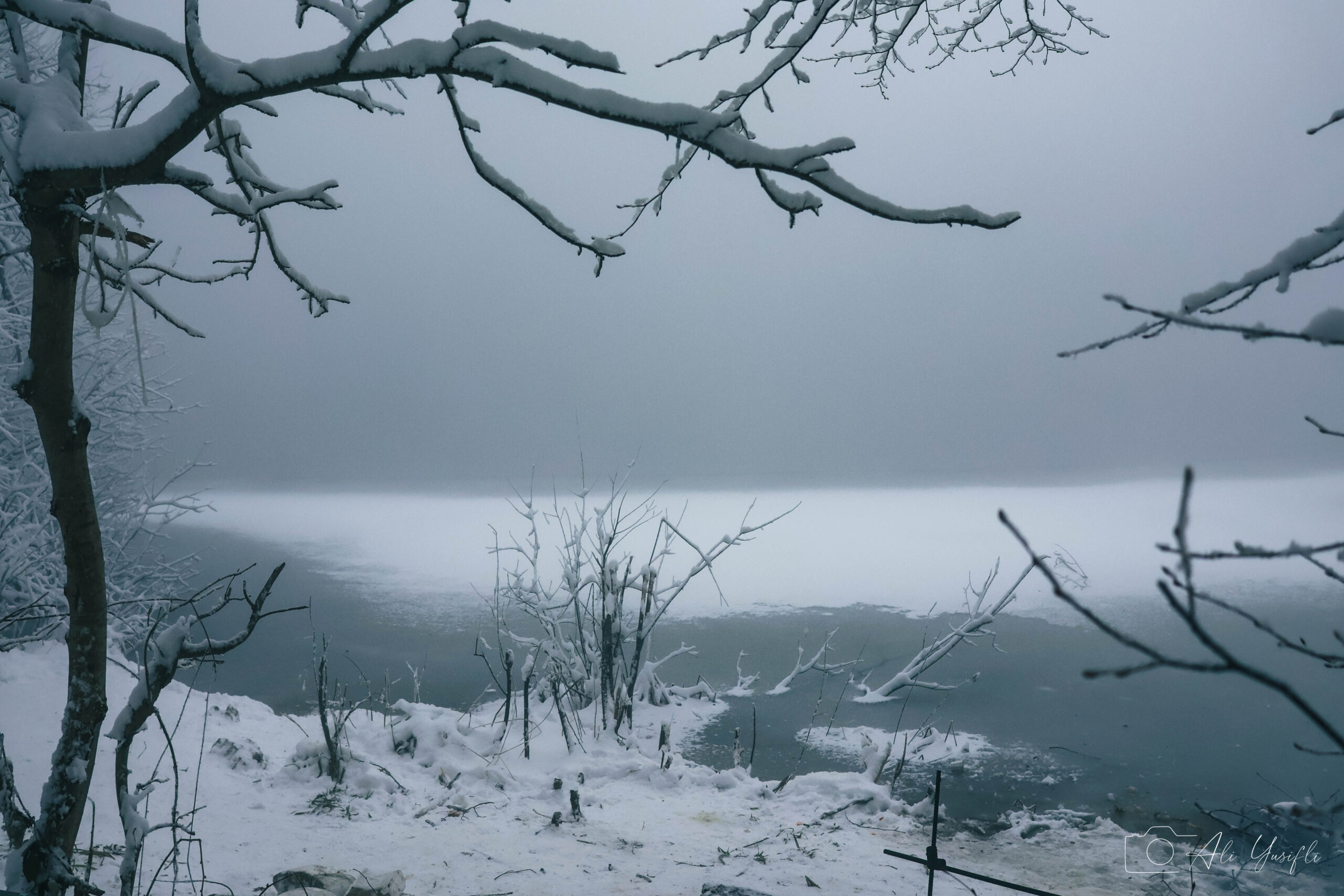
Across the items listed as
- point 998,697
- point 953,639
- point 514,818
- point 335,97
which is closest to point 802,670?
point 953,639

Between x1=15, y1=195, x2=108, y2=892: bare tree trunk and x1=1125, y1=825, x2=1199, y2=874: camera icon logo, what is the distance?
6.23 meters

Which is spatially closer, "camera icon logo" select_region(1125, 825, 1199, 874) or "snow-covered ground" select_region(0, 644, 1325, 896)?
"snow-covered ground" select_region(0, 644, 1325, 896)

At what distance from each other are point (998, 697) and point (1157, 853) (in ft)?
23.7

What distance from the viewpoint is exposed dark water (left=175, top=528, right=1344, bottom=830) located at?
9.08 metres

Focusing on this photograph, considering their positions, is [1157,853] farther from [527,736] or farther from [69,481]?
[69,481]

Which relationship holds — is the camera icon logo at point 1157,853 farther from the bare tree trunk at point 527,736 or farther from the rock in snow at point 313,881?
the rock in snow at point 313,881

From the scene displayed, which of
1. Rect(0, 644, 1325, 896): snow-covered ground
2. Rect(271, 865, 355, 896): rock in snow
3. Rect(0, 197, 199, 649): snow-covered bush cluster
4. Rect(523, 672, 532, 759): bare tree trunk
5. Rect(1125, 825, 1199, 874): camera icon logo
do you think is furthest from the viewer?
Rect(0, 197, 199, 649): snow-covered bush cluster

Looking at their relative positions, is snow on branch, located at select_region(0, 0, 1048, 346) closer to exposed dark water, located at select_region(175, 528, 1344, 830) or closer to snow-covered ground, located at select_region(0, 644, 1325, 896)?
snow-covered ground, located at select_region(0, 644, 1325, 896)

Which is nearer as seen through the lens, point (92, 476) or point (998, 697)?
point (92, 476)

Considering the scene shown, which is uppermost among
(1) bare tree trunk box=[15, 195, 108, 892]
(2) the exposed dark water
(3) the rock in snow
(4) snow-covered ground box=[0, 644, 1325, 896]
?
(1) bare tree trunk box=[15, 195, 108, 892]

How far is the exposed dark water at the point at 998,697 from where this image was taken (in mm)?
9078

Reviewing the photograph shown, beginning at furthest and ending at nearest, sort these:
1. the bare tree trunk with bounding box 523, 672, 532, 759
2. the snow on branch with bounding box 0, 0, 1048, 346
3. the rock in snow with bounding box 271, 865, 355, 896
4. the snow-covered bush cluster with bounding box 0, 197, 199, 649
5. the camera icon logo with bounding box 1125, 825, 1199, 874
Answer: the snow-covered bush cluster with bounding box 0, 197, 199, 649 → the bare tree trunk with bounding box 523, 672, 532, 759 → the camera icon logo with bounding box 1125, 825, 1199, 874 → the rock in snow with bounding box 271, 865, 355, 896 → the snow on branch with bounding box 0, 0, 1048, 346

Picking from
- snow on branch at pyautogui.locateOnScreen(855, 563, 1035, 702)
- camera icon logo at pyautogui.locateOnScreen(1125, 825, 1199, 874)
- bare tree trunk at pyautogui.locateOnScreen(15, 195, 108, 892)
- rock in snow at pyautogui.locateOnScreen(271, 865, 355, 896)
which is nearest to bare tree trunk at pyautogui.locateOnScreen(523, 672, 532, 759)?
rock in snow at pyautogui.locateOnScreen(271, 865, 355, 896)

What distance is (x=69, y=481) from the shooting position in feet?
9.20
